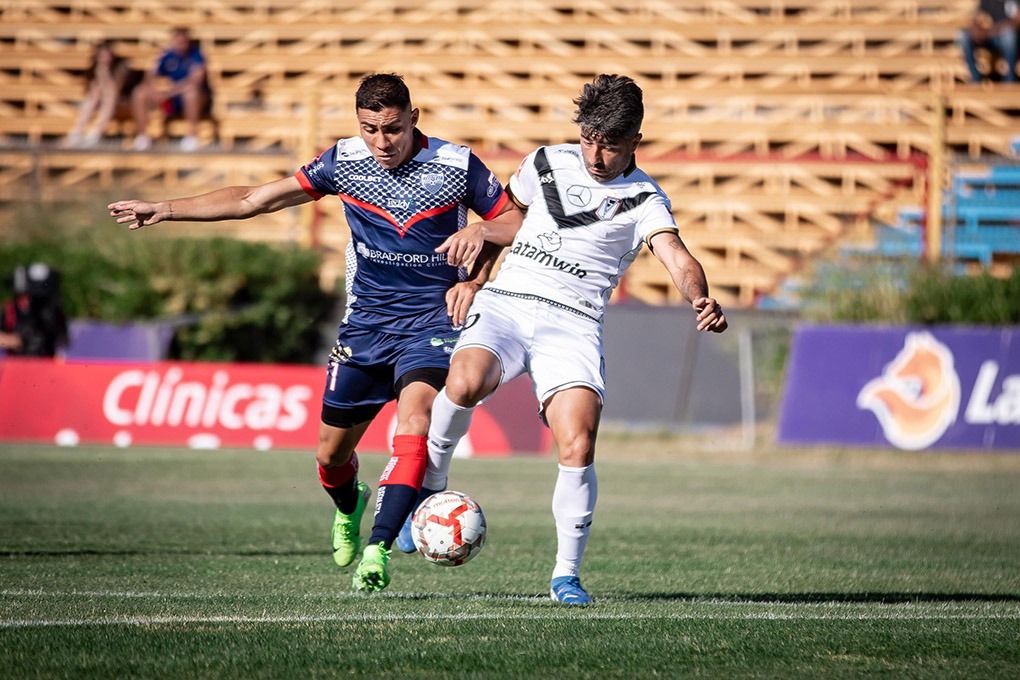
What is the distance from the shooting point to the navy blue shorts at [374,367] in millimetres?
7074

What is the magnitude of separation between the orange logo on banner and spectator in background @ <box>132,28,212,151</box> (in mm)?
12957

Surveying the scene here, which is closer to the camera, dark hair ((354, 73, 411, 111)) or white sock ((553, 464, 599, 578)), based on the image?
white sock ((553, 464, 599, 578))

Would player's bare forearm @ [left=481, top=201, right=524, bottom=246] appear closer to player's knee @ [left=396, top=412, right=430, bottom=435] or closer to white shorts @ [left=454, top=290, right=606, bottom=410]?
white shorts @ [left=454, top=290, right=606, bottom=410]

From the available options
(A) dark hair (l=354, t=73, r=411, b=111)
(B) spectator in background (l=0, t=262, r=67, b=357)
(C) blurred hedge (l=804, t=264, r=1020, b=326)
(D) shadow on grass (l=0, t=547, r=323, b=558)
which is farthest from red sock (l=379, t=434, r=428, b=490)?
(C) blurred hedge (l=804, t=264, r=1020, b=326)

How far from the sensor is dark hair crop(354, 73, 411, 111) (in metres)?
6.74

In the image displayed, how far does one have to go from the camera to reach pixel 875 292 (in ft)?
62.6

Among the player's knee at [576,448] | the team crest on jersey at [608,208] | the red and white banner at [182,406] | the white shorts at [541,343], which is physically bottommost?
the red and white banner at [182,406]

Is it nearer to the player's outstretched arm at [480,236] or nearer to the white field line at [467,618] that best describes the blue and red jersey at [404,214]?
the player's outstretched arm at [480,236]

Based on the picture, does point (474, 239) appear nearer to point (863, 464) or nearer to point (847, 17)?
point (863, 464)

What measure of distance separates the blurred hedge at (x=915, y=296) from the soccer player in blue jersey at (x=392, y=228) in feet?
41.7

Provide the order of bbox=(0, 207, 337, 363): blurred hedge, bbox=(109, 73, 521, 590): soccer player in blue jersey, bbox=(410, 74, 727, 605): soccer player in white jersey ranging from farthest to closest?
bbox=(0, 207, 337, 363): blurred hedge < bbox=(109, 73, 521, 590): soccer player in blue jersey < bbox=(410, 74, 727, 605): soccer player in white jersey

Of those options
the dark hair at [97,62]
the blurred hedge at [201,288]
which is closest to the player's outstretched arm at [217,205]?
the blurred hedge at [201,288]

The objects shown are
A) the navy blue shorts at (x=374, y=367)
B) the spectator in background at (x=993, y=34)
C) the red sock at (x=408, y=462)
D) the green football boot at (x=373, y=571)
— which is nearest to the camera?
the green football boot at (x=373, y=571)

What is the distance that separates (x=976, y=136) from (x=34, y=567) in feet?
63.8
